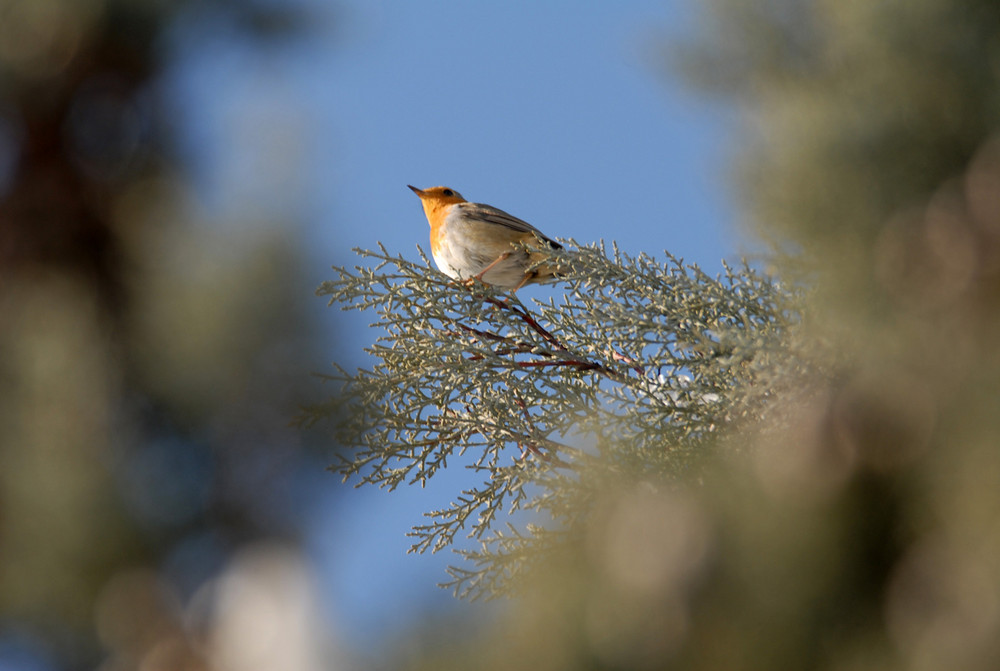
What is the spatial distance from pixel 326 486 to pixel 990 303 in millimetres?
1476

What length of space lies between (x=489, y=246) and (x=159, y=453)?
12.3ft

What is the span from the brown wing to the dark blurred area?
336cm

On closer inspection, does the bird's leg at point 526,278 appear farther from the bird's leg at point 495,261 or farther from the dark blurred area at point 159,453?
the dark blurred area at point 159,453

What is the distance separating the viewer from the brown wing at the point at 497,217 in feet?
19.1

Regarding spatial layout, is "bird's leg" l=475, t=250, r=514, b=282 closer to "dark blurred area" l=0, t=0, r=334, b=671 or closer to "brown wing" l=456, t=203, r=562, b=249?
"brown wing" l=456, t=203, r=562, b=249

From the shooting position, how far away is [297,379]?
220 centimetres

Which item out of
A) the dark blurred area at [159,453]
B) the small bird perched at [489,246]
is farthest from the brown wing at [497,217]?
the dark blurred area at [159,453]

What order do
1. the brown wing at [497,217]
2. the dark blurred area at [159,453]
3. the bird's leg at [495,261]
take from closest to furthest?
the dark blurred area at [159,453] → the bird's leg at [495,261] → the brown wing at [497,217]

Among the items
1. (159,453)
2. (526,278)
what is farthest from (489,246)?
(159,453)

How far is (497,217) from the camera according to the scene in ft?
19.4

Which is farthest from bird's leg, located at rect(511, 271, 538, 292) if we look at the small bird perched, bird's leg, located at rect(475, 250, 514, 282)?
bird's leg, located at rect(475, 250, 514, 282)

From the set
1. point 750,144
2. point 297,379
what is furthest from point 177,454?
point 750,144

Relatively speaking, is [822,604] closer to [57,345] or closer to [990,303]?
[990,303]

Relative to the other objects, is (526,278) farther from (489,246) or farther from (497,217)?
(497,217)
